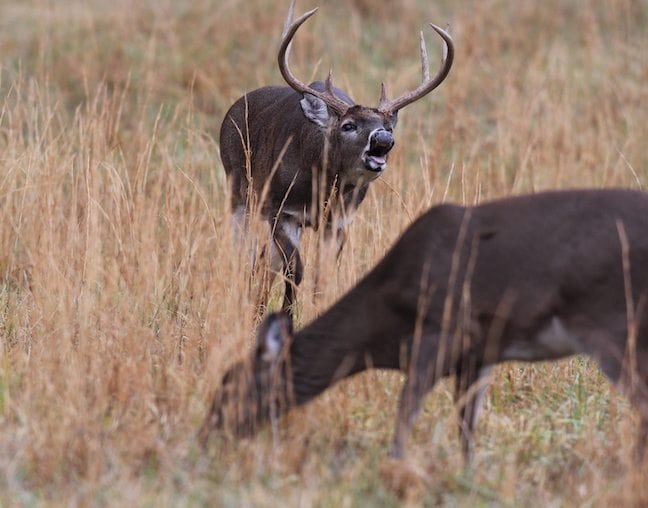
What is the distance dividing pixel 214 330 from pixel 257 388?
985 millimetres

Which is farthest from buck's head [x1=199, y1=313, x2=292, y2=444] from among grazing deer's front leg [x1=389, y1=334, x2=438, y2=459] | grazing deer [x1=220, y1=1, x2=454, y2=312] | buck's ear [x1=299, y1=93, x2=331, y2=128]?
buck's ear [x1=299, y1=93, x2=331, y2=128]

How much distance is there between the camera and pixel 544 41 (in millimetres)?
14211

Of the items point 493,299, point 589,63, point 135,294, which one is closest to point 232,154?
point 135,294

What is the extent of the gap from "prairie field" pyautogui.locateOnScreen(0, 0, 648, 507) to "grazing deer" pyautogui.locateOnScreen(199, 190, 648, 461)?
21cm

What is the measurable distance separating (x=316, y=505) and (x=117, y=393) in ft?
4.33

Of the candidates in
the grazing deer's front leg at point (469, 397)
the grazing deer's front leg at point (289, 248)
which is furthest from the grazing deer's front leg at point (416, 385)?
the grazing deer's front leg at point (289, 248)

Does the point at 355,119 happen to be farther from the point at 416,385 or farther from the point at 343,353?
the point at 416,385

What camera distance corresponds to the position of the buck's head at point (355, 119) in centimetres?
815

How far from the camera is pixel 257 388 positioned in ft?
18.3

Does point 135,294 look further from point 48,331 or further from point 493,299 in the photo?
point 493,299

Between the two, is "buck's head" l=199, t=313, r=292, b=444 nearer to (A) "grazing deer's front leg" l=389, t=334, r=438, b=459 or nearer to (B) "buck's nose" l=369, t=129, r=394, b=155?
(A) "grazing deer's front leg" l=389, t=334, r=438, b=459

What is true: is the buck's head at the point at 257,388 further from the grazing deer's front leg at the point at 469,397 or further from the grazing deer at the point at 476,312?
the grazing deer's front leg at the point at 469,397

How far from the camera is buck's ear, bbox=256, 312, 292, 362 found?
5.52 meters

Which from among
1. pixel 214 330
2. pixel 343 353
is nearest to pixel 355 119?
pixel 214 330
